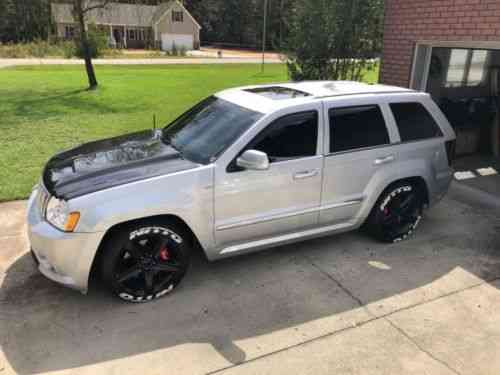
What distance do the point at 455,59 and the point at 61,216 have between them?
863cm

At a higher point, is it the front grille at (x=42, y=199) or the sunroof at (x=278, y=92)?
the sunroof at (x=278, y=92)

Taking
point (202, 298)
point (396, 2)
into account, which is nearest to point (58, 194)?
point (202, 298)

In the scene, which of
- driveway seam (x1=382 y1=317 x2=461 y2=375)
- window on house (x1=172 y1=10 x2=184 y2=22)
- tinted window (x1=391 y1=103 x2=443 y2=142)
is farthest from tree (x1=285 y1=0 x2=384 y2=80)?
window on house (x1=172 y1=10 x2=184 y2=22)

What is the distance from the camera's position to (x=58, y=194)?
11.8 ft

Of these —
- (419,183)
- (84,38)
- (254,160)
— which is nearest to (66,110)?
(84,38)

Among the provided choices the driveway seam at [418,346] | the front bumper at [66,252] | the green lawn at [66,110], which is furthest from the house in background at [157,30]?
the driveway seam at [418,346]

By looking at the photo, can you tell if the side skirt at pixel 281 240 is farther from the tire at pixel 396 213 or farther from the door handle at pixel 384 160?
the door handle at pixel 384 160

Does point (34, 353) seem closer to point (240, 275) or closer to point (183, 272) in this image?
point (183, 272)

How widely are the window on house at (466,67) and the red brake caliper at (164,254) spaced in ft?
25.7

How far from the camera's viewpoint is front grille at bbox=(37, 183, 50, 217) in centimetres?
371

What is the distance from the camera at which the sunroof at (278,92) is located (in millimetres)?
4504

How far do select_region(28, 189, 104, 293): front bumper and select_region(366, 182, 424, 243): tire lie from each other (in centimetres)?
309

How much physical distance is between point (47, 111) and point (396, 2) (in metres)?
9.62

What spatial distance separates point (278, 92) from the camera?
4.75 meters
